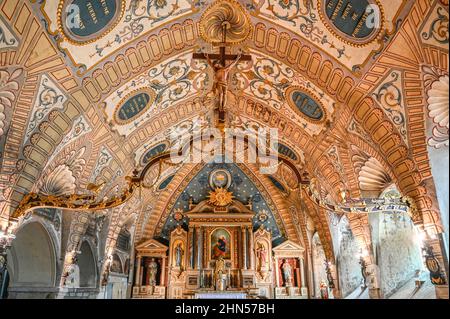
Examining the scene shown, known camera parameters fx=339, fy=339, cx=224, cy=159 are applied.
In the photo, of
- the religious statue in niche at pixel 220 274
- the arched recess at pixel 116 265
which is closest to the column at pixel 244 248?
the religious statue in niche at pixel 220 274

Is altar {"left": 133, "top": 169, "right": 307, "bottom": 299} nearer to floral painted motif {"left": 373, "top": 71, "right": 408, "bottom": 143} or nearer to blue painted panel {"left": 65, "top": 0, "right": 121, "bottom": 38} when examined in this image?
floral painted motif {"left": 373, "top": 71, "right": 408, "bottom": 143}

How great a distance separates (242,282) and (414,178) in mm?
9915

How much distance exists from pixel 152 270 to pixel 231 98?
351 inches

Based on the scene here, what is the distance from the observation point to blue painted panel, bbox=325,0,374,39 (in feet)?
22.1

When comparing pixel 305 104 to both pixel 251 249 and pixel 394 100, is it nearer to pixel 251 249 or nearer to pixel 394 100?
pixel 394 100

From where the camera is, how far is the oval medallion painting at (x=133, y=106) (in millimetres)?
9938

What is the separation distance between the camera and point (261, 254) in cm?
1591

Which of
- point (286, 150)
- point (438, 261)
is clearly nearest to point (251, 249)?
point (286, 150)

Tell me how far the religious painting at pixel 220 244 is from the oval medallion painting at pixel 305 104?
7.94 meters

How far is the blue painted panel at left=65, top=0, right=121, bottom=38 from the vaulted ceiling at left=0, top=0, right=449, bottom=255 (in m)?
0.03

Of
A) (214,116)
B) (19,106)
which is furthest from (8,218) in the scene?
(214,116)

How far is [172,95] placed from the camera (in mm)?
10883

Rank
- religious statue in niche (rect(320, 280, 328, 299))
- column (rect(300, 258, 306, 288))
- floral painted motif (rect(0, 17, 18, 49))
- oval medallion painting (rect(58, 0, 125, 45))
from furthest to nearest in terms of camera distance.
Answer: column (rect(300, 258, 306, 288)), religious statue in niche (rect(320, 280, 328, 299)), oval medallion painting (rect(58, 0, 125, 45)), floral painted motif (rect(0, 17, 18, 49))

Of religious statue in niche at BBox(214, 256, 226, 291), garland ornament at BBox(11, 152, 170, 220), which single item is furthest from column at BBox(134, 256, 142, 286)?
garland ornament at BBox(11, 152, 170, 220)
